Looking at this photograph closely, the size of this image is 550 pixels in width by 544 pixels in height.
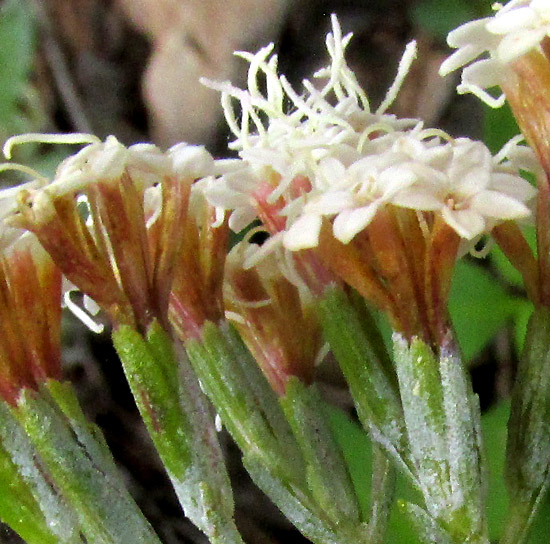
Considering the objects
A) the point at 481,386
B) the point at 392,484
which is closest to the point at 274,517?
the point at 481,386

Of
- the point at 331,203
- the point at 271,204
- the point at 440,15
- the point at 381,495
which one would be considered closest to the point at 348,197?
the point at 331,203

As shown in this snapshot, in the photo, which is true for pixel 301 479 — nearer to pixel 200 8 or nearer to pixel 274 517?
pixel 274 517

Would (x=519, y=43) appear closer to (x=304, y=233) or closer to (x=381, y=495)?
(x=304, y=233)

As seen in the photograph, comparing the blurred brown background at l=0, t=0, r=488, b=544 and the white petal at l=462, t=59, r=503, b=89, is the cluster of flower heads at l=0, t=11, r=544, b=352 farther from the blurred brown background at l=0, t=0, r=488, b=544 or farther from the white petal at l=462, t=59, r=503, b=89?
the blurred brown background at l=0, t=0, r=488, b=544

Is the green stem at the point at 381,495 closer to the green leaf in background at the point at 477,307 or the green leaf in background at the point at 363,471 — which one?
the green leaf in background at the point at 363,471

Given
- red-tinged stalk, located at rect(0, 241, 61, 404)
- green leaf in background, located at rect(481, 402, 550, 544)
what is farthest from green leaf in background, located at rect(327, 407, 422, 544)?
red-tinged stalk, located at rect(0, 241, 61, 404)

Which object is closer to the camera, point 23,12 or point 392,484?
point 392,484
